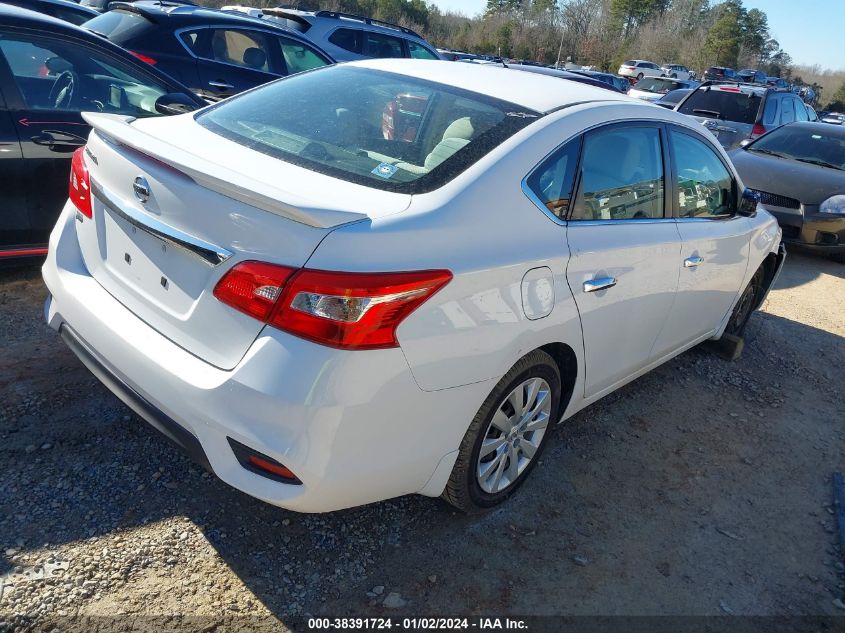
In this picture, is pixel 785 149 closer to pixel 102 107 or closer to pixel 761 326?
pixel 761 326

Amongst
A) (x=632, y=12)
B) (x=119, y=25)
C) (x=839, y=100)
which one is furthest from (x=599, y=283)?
(x=632, y=12)

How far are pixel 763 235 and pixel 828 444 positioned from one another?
141 cm

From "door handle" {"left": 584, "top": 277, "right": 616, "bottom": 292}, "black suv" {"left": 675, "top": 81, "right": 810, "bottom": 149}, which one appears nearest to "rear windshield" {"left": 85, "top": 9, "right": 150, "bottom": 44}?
"door handle" {"left": 584, "top": 277, "right": 616, "bottom": 292}

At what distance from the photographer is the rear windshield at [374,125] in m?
2.50

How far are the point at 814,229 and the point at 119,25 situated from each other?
758 cm

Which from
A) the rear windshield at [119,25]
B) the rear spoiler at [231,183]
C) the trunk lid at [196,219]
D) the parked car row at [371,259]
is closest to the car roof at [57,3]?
the rear windshield at [119,25]

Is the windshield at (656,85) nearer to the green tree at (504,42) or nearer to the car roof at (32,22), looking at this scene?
the car roof at (32,22)

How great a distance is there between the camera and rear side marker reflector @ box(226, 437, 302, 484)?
207cm

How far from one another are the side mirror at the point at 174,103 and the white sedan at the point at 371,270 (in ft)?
3.80

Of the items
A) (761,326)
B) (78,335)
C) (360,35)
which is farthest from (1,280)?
(360,35)

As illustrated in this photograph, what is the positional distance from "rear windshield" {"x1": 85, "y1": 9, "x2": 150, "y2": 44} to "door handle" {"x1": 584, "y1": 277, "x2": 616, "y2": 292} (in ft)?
18.7

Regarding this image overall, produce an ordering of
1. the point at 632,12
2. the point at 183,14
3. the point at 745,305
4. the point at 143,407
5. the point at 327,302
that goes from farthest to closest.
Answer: the point at 632,12 → the point at 183,14 → the point at 745,305 → the point at 143,407 → the point at 327,302

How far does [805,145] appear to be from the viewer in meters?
8.84

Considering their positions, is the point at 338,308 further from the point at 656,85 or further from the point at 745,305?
the point at 656,85
